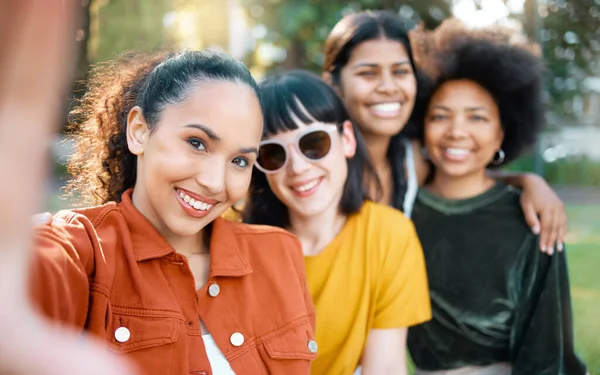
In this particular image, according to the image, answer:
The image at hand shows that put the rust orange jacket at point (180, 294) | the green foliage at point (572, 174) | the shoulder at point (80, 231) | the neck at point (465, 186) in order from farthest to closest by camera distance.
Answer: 1. the green foliage at point (572, 174)
2. the neck at point (465, 186)
3. the rust orange jacket at point (180, 294)
4. the shoulder at point (80, 231)

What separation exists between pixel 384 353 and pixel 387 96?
A: 5.40 feet

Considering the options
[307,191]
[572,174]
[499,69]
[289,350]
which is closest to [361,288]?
[307,191]

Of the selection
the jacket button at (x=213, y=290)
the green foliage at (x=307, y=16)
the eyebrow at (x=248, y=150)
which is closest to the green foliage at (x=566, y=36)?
the green foliage at (x=307, y=16)

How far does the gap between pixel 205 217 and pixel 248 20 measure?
32.8 ft

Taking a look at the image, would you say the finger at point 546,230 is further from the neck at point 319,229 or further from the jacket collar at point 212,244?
the jacket collar at point 212,244

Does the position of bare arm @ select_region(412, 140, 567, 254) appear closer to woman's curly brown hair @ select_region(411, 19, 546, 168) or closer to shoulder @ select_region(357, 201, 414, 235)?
woman's curly brown hair @ select_region(411, 19, 546, 168)

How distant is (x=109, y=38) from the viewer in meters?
15.1

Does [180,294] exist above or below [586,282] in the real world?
above

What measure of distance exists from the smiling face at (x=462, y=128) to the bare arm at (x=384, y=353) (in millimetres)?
1181

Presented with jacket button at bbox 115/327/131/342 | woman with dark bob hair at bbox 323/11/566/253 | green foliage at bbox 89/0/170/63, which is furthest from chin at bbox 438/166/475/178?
green foliage at bbox 89/0/170/63

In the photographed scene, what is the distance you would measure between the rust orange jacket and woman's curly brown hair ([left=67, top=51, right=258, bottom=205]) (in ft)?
0.88

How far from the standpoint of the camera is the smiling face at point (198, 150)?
6.74 ft

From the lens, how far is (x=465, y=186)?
3.84 metres

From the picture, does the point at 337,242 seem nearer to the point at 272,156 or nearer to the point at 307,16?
the point at 272,156
